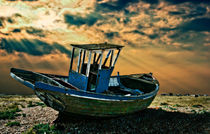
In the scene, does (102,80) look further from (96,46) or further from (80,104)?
(80,104)

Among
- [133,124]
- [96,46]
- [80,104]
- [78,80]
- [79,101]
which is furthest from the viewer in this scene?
[96,46]

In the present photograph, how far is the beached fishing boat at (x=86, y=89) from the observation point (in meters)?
9.23

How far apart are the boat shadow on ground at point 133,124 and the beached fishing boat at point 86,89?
65 centimetres

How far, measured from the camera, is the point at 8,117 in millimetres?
12141

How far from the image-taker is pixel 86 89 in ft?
36.7

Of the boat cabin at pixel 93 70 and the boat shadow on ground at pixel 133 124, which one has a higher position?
the boat cabin at pixel 93 70

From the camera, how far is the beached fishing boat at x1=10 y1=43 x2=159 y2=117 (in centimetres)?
923

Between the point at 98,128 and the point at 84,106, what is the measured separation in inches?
70.4

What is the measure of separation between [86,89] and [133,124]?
364 cm

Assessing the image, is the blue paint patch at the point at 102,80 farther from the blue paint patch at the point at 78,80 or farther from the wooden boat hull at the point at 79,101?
the wooden boat hull at the point at 79,101

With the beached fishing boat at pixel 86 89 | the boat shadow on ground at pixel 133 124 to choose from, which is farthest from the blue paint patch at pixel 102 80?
the boat shadow on ground at pixel 133 124

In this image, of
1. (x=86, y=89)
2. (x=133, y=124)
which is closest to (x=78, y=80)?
(x=86, y=89)

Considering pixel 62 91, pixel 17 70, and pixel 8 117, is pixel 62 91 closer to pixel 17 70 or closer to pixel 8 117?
pixel 17 70

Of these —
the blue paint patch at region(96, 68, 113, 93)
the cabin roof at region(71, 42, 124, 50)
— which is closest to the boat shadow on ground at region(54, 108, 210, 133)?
the blue paint patch at region(96, 68, 113, 93)
